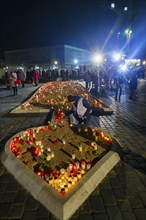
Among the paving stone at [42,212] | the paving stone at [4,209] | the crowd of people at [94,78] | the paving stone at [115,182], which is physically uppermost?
the crowd of people at [94,78]

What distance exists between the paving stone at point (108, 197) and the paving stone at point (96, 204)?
9 cm

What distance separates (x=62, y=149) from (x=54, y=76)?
27125 mm

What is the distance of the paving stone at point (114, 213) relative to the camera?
3588mm

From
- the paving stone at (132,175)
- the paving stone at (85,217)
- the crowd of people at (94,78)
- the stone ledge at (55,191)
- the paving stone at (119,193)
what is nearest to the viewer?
the paving stone at (85,217)

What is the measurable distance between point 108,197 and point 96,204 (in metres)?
0.30

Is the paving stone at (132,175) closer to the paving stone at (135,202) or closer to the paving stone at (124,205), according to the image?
the paving stone at (135,202)

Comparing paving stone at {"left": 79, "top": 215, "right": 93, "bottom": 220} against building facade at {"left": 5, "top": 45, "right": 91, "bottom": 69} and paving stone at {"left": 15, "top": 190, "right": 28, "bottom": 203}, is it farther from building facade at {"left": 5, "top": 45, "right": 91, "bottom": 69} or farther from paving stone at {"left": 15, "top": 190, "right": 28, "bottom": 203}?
building facade at {"left": 5, "top": 45, "right": 91, "bottom": 69}

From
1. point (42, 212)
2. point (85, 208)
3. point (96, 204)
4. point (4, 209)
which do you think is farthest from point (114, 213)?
point (4, 209)

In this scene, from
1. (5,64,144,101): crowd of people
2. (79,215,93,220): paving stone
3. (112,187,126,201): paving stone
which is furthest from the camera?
(5,64,144,101): crowd of people

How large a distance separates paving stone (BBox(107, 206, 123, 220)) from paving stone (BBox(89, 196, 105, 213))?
0.38ft

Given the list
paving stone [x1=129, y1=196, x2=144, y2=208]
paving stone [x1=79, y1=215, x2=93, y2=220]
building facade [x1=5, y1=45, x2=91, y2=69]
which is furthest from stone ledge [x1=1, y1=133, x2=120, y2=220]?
building facade [x1=5, y1=45, x2=91, y2=69]

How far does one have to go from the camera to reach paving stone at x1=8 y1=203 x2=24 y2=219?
3.63 metres

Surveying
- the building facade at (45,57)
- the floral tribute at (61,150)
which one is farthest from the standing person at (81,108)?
the building facade at (45,57)

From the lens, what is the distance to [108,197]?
4082 millimetres
